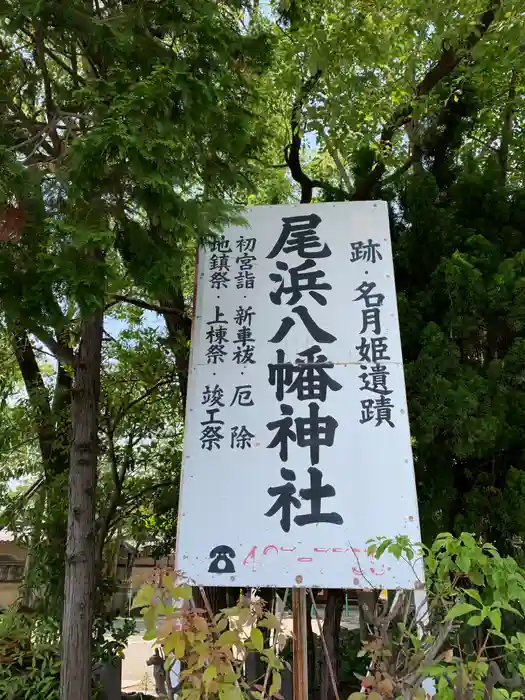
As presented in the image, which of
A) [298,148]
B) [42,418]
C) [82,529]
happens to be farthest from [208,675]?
[298,148]

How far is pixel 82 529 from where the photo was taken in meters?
3.39

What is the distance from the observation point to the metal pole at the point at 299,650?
8.53ft

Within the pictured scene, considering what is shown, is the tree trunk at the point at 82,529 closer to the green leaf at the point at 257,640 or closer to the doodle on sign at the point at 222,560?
the doodle on sign at the point at 222,560

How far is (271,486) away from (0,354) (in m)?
3.46

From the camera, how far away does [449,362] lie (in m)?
3.43

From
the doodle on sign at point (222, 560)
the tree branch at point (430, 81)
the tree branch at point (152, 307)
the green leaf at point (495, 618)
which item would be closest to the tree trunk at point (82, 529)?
the tree branch at point (152, 307)

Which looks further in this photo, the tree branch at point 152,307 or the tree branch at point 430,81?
the tree branch at point 152,307

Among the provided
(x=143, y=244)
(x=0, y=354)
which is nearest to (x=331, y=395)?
(x=143, y=244)

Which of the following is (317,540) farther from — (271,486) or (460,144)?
(460,144)

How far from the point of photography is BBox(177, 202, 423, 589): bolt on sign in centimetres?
268

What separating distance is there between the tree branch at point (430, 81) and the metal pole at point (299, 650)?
3.11 meters

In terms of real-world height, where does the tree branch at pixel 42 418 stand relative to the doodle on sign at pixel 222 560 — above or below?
above

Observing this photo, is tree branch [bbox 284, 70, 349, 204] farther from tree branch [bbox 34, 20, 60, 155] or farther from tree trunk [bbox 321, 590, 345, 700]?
tree trunk [bbox 321, 590, 345, 700]

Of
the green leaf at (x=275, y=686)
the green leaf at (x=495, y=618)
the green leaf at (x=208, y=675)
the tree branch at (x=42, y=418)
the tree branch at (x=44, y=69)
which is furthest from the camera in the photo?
the tree branch at (x=42, y=418)
